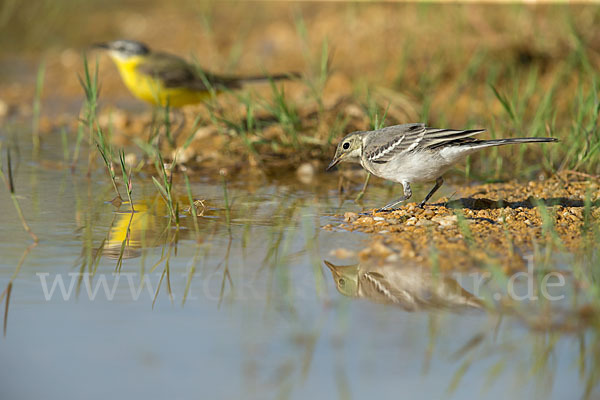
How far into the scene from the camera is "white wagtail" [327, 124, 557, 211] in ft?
16.8

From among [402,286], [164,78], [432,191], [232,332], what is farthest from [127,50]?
[232,332]

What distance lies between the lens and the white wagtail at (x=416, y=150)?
511 centimetres

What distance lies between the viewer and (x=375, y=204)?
5.73m

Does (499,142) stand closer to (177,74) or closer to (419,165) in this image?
(419,165)

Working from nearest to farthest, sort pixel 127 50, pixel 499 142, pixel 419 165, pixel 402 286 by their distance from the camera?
pixel 402 286 < pixel 499 142 < pixel 419 165 < pixel 127 50

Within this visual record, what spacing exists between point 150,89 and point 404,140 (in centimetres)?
347

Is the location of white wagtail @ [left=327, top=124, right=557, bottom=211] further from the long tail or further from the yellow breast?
the yellow breast

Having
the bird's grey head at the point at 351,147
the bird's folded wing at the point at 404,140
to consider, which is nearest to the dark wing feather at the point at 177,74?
the bird's grey head at the point at 351,147

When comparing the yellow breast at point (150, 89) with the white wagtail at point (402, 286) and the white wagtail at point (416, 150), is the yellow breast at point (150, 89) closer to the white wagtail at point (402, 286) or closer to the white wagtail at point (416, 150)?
the white wagtail at point (416, 150)

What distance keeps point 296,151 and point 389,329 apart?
3.86 meters

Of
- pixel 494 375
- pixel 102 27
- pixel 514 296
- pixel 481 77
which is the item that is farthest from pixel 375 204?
pixel 102 27

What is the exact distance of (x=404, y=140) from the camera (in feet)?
17.6

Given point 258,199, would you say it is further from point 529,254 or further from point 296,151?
point 529,254

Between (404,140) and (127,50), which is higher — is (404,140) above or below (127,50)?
below
